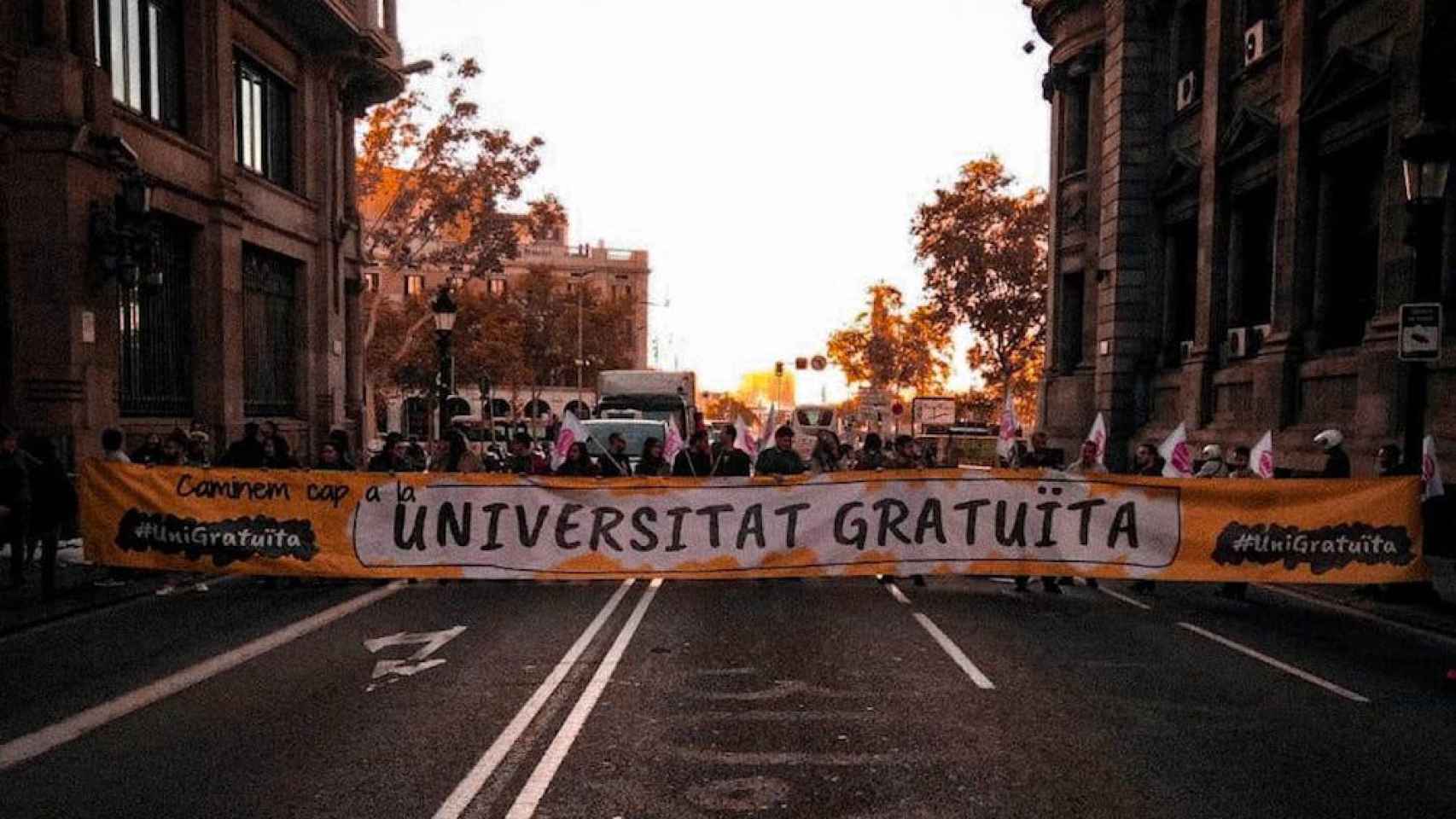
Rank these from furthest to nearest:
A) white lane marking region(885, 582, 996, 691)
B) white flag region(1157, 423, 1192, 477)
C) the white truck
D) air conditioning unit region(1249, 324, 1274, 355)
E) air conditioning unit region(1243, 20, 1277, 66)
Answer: the white truck < air conditioning unit region(1249, 324, 1274, 355) < air conditioning unit region(1243, 20, 1277, 66) < white flag region(1157, 423, 1192, 477) < white lane marking region(885, 582, 996, 691)

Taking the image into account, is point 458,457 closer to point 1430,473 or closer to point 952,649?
point 952,649

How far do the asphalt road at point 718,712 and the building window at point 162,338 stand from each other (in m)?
9.44

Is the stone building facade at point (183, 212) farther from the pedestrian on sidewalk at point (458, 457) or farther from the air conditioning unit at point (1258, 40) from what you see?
the air conditioning unit at point (1258, 40)

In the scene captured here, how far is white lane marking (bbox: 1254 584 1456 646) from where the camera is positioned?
10.3 metres

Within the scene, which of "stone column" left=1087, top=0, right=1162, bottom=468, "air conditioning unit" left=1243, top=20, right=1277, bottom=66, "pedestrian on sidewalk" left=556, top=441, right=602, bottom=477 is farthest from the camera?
"stone column" left=1087, top=0, right=1162, bottom=468

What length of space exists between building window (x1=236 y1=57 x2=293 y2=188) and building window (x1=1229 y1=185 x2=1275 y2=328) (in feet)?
70.8

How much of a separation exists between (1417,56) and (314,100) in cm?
2355

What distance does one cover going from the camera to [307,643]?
9.38m

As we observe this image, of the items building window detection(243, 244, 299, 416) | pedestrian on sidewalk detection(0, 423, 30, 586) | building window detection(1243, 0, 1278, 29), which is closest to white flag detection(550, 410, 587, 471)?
pedestrian on sidewalk detection(0, 423, 30, 586)

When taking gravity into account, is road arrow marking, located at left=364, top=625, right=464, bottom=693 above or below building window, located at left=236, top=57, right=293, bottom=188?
below

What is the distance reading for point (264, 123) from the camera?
2538 cm

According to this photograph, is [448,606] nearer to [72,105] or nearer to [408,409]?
[72,105]

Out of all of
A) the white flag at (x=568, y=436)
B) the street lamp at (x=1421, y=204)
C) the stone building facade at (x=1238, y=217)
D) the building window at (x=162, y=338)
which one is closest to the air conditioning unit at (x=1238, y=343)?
the stone building facade at (x=1238, y=217)

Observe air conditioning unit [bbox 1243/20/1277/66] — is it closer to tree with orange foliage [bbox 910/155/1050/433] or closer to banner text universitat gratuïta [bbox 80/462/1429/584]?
banner text universitat gratuïta [bbox 80/462/1429/584]
